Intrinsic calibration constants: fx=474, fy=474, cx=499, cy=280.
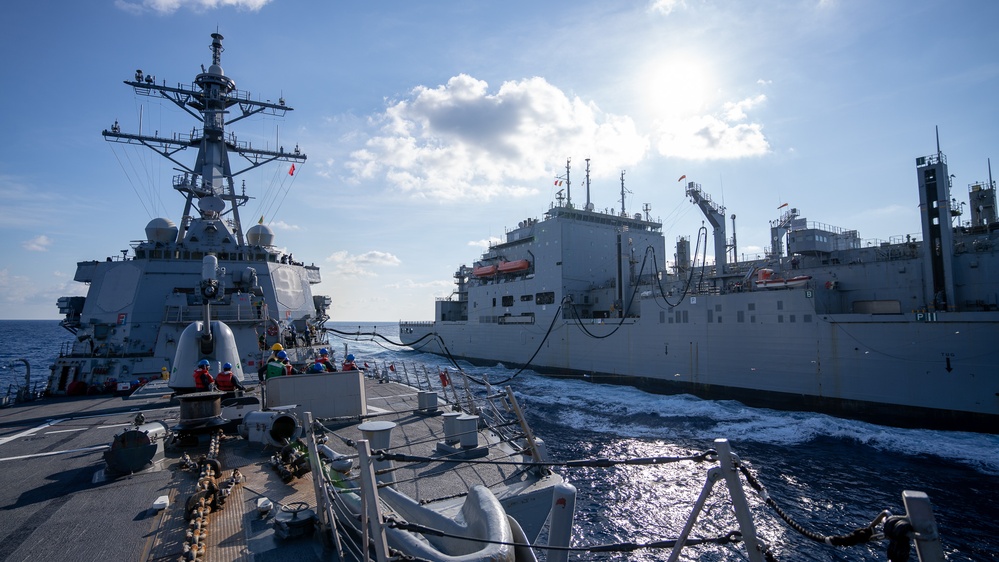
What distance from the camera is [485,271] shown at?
4062 cm

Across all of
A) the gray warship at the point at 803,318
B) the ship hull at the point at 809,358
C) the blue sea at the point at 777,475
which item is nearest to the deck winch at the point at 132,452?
the blue sea at the point at 777,475

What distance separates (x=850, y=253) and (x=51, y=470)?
27847 millimetres

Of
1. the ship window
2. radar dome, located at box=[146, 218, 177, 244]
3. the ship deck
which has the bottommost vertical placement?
the ship deck

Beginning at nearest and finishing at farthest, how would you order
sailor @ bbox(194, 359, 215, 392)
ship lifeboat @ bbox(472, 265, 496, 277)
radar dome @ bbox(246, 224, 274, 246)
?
sailor @ bbox(194, 359, 215, 392)
radar dome @ bbox(246, 224, 274, 246)
ship lifeboat @ bbox(472, 265, 496, 277)

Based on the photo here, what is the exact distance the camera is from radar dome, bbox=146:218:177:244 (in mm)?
17562

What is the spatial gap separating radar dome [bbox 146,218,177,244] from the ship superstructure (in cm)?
4

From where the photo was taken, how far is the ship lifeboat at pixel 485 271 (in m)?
40.1

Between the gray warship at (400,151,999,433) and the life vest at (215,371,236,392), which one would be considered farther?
the gray warship at (400,151,999,433)

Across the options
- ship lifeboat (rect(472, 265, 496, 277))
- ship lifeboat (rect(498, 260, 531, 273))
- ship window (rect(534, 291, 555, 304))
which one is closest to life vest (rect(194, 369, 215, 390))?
ship window (rect(534, 291, 555, 304))

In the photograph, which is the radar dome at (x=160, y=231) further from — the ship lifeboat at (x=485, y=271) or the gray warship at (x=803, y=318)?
the ship lifeboat at (x=485, y=271)

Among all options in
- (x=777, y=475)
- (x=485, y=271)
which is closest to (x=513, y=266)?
(x=485, y=271)

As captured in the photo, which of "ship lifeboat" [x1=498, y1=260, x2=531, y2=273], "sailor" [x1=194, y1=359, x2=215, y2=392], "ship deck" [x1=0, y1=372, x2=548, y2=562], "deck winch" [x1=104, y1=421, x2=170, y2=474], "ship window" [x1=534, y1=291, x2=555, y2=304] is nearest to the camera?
"ship deck" [x1=0, y1=372, x2=548, y2=562]

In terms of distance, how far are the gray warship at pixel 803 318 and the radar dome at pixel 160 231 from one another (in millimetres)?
10414

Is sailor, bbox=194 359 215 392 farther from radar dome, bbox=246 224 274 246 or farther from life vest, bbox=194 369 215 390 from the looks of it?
radar dome, bbox=246 224 274 246
